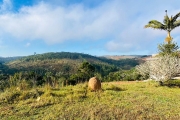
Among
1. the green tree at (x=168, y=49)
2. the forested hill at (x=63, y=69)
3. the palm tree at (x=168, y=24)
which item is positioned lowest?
the forested hill at (x=63, y=69)

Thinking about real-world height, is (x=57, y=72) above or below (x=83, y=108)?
below

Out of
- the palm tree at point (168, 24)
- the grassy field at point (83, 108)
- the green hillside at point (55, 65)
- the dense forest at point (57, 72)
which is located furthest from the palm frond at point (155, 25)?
the green hillside at point (55, 65)

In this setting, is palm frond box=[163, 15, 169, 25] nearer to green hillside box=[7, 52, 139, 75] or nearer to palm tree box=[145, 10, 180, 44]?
palm tree box=[145, 10, 180, 44]

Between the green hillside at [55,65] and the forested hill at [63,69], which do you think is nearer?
the forested hill at [63,69]

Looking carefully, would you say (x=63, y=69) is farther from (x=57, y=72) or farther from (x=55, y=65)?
(x=55, y=65)

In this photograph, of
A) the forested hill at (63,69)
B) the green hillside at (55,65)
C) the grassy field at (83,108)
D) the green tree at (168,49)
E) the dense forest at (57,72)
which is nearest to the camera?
the grassy field at (83,108)

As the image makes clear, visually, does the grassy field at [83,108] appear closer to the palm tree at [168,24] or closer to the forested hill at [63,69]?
the forested hill at [63,69]

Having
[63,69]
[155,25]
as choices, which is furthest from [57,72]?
[155,25]

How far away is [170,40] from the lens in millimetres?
14422

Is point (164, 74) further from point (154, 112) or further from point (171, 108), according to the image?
point (154, 112)

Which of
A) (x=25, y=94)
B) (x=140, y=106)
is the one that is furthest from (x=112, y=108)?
(x=25, y=94)

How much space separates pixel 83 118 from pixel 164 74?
21.0 ft

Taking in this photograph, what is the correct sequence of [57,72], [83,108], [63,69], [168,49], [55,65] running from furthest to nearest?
[55,65] → [63,69] → [57,72] → [168,49] → [83,108]

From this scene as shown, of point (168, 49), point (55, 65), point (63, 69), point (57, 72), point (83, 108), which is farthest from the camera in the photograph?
point (55, 65)
